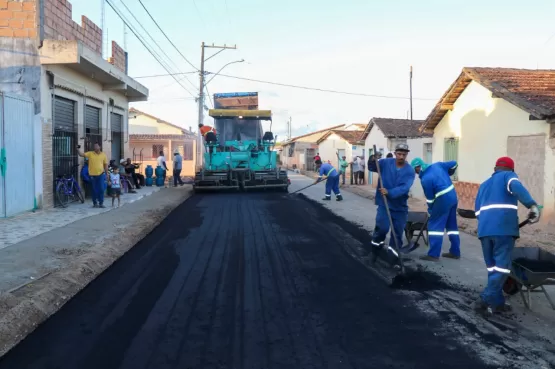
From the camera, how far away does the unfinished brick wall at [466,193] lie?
45.3 feet

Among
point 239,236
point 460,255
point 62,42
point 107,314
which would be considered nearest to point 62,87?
point 62,42

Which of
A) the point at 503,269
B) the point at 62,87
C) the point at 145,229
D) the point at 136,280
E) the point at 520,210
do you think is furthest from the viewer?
the point at 62,87

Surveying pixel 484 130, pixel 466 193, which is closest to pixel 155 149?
pixel 466 193

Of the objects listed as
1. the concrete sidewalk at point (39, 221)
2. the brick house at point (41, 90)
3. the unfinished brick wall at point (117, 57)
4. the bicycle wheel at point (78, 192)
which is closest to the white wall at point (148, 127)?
the unfinished brick wall at point (117, 57)

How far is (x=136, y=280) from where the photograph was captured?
6285 mm

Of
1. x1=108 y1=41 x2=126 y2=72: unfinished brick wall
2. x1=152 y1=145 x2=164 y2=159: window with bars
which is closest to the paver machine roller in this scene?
x1=108 y1=41 x2=126 y2=72: unfinished brick wall

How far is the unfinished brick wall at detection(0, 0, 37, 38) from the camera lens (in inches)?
454

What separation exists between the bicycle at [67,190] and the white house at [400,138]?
11.5 meters

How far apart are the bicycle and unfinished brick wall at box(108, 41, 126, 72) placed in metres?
5.88

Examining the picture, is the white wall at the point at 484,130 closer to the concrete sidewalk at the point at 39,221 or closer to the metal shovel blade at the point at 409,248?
the metal shovel blade at the point at 409,248

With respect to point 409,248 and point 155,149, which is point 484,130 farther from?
point 155,149

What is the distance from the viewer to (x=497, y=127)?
41.5 feet

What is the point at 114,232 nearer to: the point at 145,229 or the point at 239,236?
the point at 145,229

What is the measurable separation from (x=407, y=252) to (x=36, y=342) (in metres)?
5.56
